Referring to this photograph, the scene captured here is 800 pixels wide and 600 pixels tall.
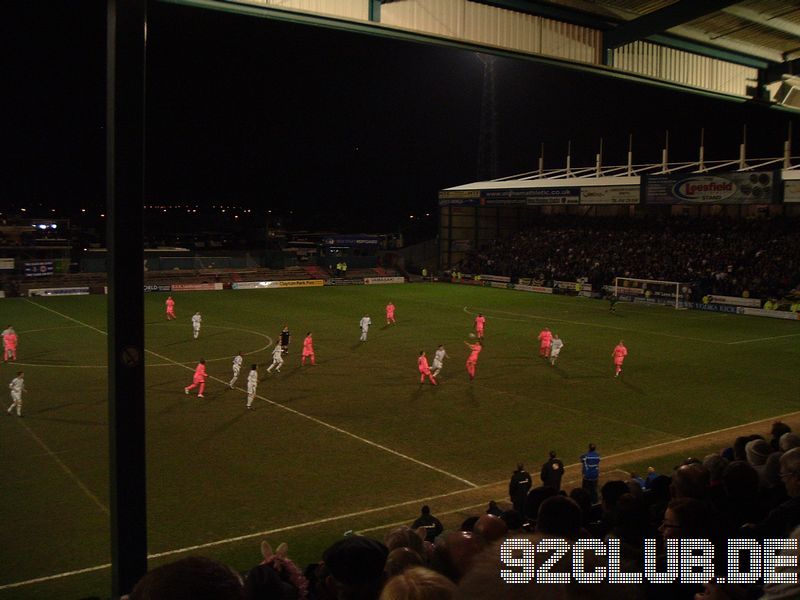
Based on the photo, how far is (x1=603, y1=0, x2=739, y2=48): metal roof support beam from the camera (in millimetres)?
8125

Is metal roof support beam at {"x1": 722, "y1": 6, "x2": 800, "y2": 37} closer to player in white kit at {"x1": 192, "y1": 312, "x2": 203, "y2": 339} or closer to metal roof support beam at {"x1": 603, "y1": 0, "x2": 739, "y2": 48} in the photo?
metal roof support beam at {"x1": 603, "y1": 0, "x2": 739, "y2": 48}

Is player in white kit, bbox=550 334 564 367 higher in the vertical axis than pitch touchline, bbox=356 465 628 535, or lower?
higher

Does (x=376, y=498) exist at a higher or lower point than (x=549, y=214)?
lower

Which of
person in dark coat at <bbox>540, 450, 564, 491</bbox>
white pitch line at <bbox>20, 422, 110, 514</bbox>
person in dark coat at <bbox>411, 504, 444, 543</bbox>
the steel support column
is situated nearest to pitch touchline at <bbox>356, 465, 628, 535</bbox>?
person in dark coat at <bbox>540, 450, 564, 491</bbox>

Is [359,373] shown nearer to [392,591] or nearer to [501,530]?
[501,530]

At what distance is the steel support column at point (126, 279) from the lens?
5043mm

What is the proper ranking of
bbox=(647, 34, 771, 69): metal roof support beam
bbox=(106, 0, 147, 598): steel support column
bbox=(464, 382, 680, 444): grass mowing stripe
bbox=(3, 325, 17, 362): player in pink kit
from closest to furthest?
bbox=(106, 0, 147, 598): steel support column < bbox=(647, 34, 771, 69): metal roof support beam < bbox=(464, 382, 680, 444): grass mowing stripe < bbox=(3, 325, 17, 362): player in pink kit

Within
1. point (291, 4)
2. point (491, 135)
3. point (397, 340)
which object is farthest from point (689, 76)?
point (491, 135)

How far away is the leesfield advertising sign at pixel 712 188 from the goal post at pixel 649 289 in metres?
5.74

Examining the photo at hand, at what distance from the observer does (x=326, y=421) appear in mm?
18906

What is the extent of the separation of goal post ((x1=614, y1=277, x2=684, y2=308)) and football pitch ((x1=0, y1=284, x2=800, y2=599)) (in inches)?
371

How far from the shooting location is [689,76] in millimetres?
10266

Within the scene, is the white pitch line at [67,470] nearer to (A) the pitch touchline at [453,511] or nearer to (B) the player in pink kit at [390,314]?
(A) the pitch touchline at [453,511]

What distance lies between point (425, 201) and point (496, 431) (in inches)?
4312
